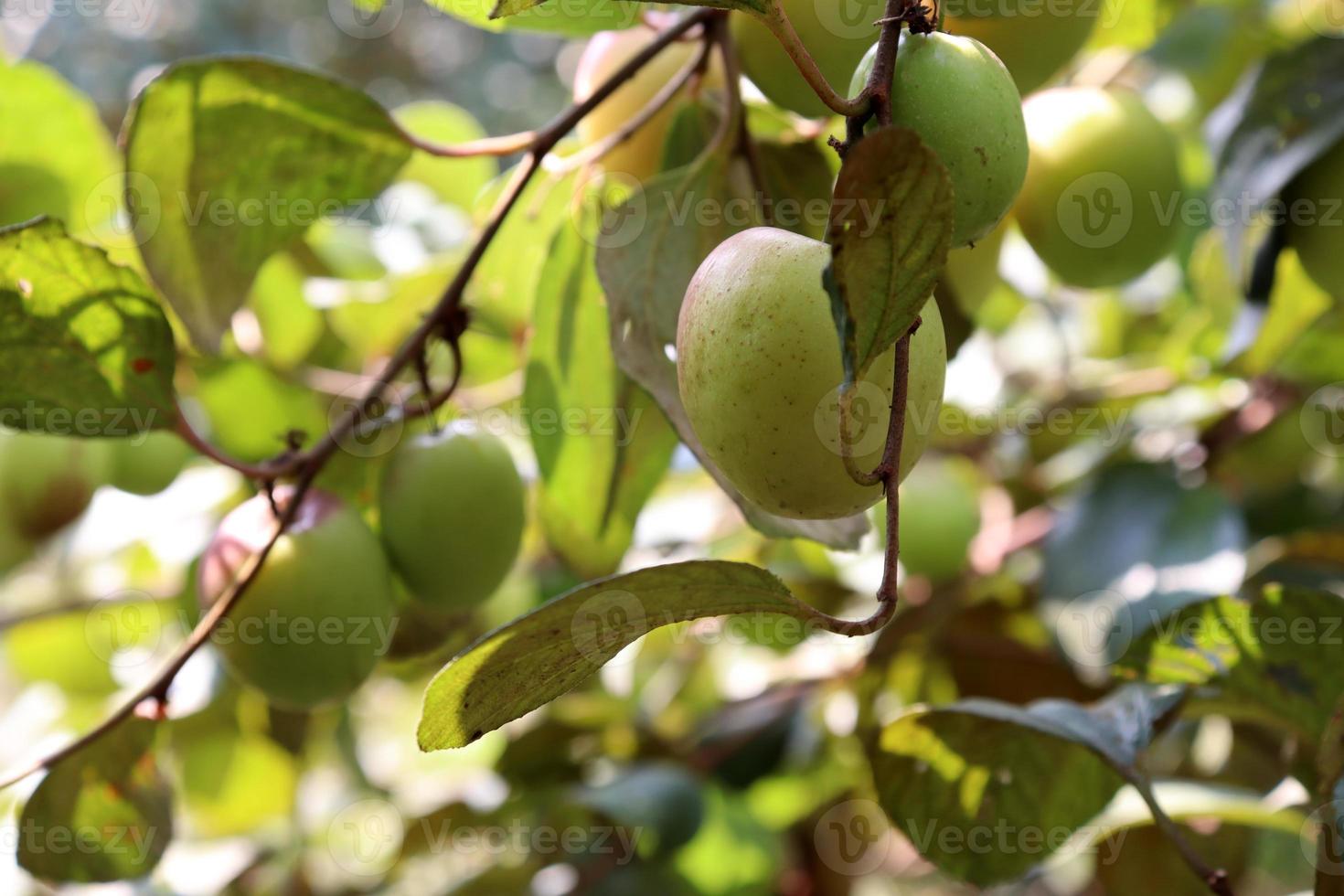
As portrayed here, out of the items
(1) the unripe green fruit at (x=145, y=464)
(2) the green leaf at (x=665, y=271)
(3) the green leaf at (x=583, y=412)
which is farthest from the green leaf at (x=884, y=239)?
(1) the unripe green fruit at (x=145, y=464)

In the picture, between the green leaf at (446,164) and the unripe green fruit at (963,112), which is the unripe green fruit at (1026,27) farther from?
the green leaf at (446,164)

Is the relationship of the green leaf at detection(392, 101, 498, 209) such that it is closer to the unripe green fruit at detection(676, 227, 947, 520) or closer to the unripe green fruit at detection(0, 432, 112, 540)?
the unripe green fruit at detection(0, 432, 112, 540)

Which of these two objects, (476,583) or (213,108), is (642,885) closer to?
(476,583)

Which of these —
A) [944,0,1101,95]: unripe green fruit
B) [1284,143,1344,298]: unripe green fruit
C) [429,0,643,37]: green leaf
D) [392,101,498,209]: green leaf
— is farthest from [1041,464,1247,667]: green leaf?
[392,101,498,209]: green leaf

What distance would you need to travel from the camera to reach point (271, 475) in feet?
1.84

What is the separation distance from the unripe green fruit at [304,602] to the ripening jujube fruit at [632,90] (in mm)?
229

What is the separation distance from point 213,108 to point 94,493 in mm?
390

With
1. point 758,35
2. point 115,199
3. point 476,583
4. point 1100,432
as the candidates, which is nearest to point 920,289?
point 758,35

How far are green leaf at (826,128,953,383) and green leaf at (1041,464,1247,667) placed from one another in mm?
411

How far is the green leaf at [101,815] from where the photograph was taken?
1.83ft

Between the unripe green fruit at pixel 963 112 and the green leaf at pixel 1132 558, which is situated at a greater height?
the unripe green fruit at pixel 963 112

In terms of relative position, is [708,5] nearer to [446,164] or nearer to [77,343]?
[77,343]

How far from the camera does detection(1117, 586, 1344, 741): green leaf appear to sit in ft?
1.70

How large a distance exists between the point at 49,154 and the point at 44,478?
239mm
